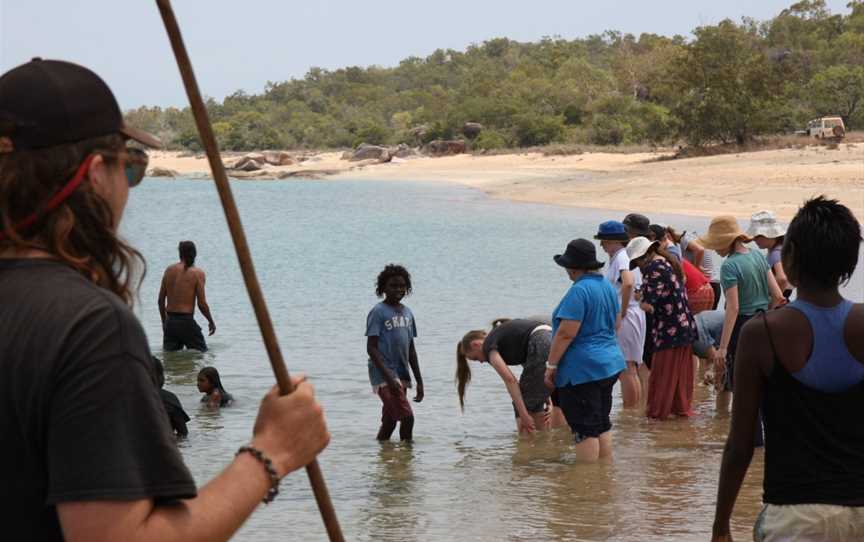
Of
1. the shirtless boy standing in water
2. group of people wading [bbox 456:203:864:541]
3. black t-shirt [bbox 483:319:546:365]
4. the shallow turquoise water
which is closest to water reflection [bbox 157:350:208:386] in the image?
the shallow turquoise water

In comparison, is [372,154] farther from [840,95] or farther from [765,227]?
[765,227]

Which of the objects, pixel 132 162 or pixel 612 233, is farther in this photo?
pixel 612 233

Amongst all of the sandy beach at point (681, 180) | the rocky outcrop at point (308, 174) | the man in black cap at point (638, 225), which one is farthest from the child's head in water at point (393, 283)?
the rocky outcrop at point (308, 174)

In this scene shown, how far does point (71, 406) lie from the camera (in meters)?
1.85

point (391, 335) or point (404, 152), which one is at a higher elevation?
point (391, 335)

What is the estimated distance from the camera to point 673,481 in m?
8.89

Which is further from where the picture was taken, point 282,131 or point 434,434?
point 282,131

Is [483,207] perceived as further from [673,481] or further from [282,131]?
[282,131]

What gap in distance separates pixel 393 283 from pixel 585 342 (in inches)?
61.8

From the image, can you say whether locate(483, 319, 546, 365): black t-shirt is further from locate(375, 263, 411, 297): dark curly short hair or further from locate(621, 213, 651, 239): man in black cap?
locate(621, 213, 651, 239): man in black cap

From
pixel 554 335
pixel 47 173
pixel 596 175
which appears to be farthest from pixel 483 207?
pixel 47 173

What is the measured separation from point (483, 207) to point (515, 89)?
44833 millimetres

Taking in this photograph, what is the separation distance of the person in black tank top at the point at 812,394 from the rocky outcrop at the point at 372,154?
7532cm

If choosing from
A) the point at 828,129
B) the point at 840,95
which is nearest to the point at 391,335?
the point at 828,129
